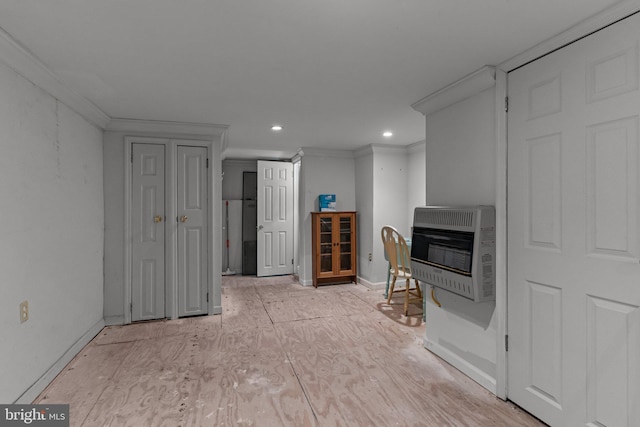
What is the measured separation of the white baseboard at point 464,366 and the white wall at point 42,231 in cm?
289

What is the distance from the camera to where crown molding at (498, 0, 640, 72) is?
1.48m

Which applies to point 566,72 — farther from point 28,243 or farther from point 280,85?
point 28,243

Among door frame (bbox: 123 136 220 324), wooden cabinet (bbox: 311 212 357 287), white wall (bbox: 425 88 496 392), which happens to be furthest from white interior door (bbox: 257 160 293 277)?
white wall (bbox: 425 88 496 392)

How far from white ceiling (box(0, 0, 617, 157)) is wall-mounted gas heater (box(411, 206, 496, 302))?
0.99 meters

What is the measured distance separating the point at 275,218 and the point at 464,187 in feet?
13.0

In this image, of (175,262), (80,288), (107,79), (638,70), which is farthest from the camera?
(175,262)

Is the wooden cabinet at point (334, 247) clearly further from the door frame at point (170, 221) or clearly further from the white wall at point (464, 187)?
the white wall at point (464, 187)

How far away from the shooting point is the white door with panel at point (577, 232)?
151cm

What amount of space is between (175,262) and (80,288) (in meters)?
0.94

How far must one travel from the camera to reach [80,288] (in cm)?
292

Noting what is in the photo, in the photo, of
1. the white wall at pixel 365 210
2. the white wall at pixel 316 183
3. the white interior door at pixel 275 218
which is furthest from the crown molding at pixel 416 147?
the white interior door at pixel 275 218

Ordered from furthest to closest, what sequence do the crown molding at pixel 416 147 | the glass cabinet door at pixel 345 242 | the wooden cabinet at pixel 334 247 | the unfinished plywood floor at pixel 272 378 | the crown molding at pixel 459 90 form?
the glass cabinet door at pixel 345 242
the wooden cabinet at pixel 334 247
the crown molding at pixel 416 147
the crown molding at pixel 459 90
the unfinished plywood floor at pixel 272 378

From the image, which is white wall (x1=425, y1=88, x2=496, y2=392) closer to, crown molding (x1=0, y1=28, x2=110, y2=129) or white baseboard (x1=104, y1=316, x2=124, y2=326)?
crown molding (x1=0, y1=28, x2=110, y2=129)

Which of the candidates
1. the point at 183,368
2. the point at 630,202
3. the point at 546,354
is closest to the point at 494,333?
the point at 546,354
